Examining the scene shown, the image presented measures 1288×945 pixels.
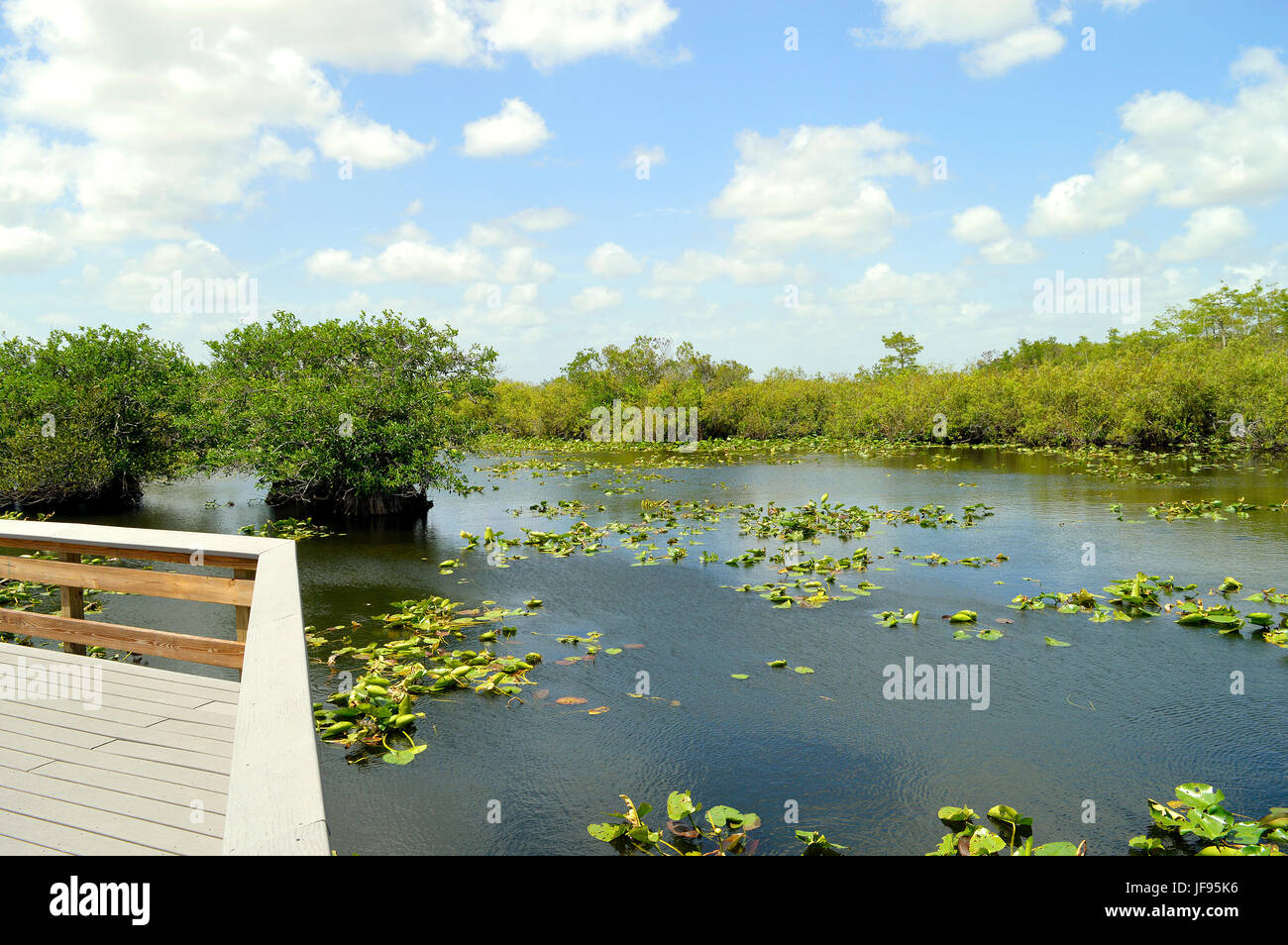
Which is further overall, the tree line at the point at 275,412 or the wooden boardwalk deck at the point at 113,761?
the tree line at the point at 275,412

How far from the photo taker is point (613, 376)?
177 feet

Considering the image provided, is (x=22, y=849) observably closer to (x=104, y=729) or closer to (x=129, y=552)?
(x=104, y=729)

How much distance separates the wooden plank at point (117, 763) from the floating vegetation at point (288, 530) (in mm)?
11355

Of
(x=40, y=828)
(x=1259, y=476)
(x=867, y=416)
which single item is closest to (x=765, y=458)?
(x=867, y=416)

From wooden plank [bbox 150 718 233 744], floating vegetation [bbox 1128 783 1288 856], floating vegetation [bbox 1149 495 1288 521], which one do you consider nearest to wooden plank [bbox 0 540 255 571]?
wooden plank [bbox 150 718 233 744]

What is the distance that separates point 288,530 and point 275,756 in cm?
1424

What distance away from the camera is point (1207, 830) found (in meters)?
4.36

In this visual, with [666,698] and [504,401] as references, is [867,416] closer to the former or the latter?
[504,401]

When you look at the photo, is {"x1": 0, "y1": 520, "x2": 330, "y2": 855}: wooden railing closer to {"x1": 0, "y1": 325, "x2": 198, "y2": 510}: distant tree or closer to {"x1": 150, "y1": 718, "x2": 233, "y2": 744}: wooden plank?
{"x1": 150, "y1": 718, "x2": 233, "y2": 744}: wooden plank

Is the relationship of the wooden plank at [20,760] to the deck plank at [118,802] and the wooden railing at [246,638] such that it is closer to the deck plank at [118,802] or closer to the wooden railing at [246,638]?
the deck plank at [118,802]

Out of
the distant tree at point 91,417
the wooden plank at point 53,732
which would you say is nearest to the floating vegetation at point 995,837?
the wooden plank at point 53,732

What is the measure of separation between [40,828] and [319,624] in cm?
635

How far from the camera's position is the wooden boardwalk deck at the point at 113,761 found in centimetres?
285

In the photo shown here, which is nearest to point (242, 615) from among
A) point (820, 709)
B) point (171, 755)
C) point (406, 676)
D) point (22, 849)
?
point (171, 755)
